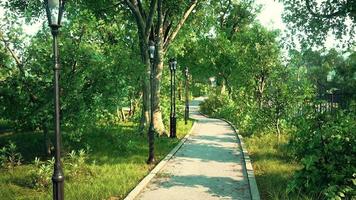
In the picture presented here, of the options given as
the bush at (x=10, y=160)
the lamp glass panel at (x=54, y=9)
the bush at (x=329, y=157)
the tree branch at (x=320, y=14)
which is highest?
the tree branch at (x=320, y=14)

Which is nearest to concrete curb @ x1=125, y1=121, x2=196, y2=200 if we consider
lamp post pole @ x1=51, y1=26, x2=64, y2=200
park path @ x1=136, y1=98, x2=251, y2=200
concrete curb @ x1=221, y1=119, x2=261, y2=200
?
park path @ x1=136, y1=98, x2=251, y2=200

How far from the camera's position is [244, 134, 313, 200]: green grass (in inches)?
368

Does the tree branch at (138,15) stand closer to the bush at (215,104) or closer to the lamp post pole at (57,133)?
the lamp post pole at (57,133)

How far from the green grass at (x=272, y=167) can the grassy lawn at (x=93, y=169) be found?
→ 3180 mm

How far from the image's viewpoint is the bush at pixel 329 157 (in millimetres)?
8266

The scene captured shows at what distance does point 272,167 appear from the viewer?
489 inches

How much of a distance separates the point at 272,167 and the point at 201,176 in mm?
2185

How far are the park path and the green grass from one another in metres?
0.43

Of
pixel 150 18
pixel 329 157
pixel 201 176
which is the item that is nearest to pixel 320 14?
pixel 150 18

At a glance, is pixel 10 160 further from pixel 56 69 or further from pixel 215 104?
pixel 215 104

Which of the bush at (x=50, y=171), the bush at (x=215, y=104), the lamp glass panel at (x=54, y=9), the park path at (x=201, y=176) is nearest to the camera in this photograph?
the lamp glass panel at (x=54, y=9)

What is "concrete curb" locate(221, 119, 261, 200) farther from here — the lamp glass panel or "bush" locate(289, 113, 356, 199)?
the lamp glass panel

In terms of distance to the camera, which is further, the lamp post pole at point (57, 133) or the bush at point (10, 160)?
the bush at point (10, 160)

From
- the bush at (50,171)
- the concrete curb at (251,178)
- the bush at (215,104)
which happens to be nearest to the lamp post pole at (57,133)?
the bush at (50,171)
